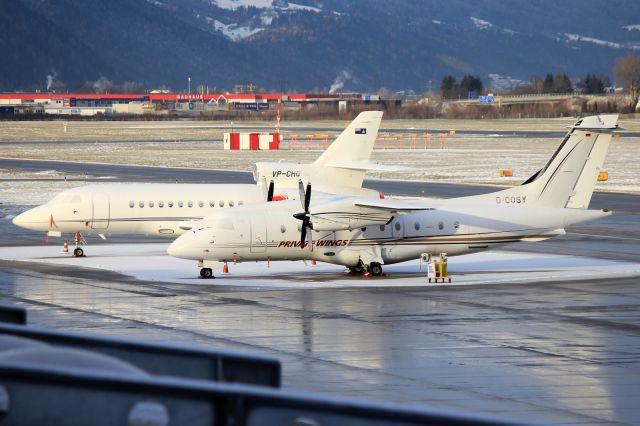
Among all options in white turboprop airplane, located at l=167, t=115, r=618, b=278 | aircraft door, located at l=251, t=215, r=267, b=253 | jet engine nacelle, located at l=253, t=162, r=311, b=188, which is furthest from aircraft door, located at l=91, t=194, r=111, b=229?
aircraft door, located at l=251, t=215, r=267, b=253

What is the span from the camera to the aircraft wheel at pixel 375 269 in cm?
4209

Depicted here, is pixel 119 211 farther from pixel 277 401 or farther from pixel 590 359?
pixel 277 401

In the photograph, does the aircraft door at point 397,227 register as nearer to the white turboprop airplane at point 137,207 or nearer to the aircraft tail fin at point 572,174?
the aircraft tail fin at point 572,174

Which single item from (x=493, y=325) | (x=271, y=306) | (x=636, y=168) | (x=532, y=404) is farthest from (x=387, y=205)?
(x=636, y=168)

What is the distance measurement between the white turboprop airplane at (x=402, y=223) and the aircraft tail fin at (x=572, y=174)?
36 millimetres

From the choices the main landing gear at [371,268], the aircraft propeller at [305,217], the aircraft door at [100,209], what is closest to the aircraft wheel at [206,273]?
the aircraft propeller at [305,217]

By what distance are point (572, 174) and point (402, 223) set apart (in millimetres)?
6774

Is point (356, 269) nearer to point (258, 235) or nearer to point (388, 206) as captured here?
point (388, 206)

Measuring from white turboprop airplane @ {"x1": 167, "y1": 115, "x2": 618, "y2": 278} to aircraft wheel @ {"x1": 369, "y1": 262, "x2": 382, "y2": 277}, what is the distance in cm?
4

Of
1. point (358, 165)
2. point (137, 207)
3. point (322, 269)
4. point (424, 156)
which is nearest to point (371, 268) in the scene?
point (322, 269)

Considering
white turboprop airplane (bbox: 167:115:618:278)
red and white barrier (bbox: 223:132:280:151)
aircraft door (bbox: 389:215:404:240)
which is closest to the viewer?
white turboprop airplane (bbox: 167:115:618:278)

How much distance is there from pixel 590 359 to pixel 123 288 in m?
17.7

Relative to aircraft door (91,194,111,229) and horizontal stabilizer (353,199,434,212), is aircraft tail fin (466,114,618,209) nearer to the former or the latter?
horizontal stabilizer (353,199,434,212)

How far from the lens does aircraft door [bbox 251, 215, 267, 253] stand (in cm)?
4019
